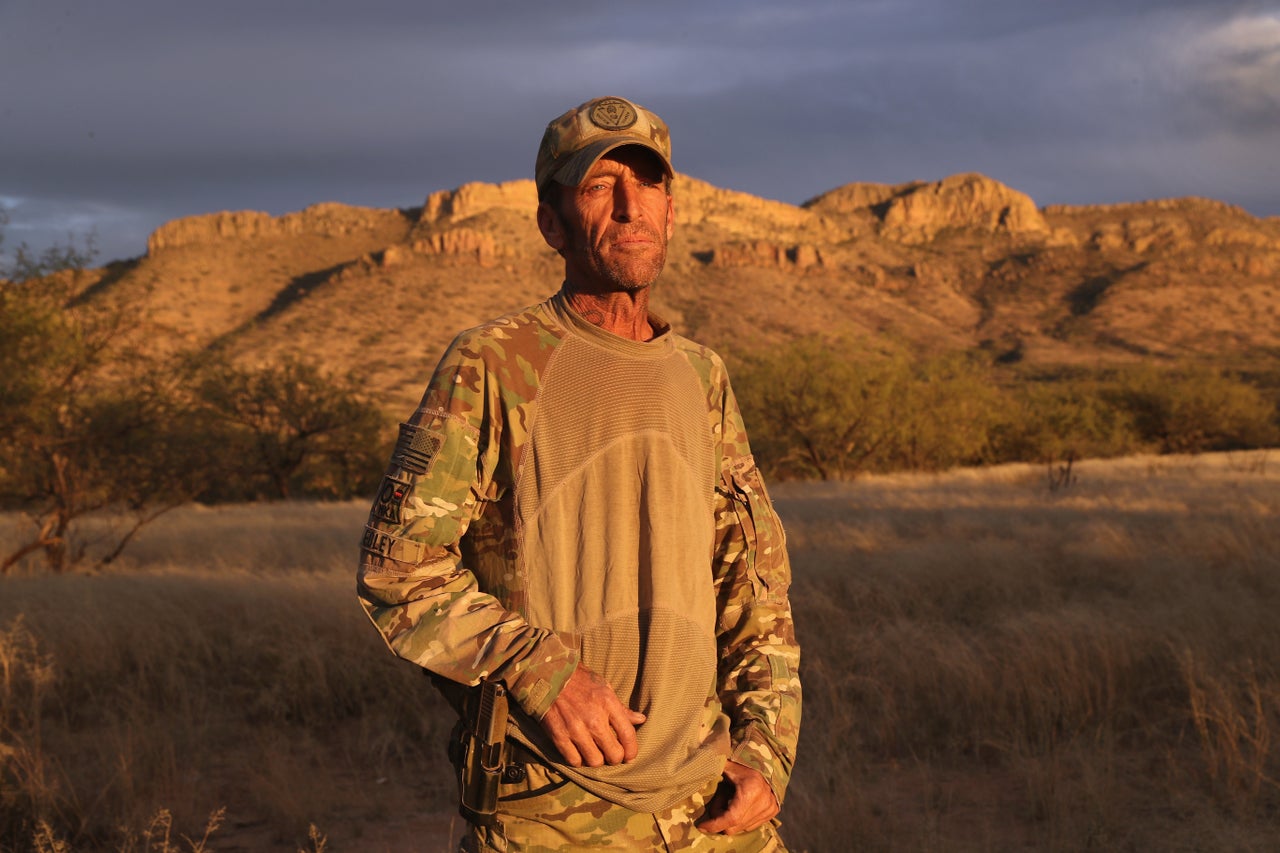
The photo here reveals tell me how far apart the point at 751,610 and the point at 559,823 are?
0.61 meters

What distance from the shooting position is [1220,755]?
4934mm

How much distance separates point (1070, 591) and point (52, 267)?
11159 millimetres

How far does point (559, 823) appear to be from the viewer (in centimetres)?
170

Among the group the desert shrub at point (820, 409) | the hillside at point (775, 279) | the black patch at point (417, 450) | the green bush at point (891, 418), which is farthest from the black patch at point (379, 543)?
the hillside at point (775, 279)

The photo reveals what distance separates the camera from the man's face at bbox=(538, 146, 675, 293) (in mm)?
1878

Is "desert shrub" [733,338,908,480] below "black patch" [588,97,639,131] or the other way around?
below

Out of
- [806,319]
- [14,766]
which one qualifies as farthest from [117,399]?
[806,319]

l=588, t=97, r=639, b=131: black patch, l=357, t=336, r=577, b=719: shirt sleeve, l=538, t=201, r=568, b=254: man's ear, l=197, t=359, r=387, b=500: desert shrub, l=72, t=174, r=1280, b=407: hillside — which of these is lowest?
l=197, t=359, r=387, b=500: desert shrub

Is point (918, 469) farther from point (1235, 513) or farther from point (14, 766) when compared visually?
point (14, 766)

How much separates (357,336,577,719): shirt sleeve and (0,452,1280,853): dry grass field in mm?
2340

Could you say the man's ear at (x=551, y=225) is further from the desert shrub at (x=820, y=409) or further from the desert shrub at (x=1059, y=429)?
the desert shrub at (x=1059, y=429)

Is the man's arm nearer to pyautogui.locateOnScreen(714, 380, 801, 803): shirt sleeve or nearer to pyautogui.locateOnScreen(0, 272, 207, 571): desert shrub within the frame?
pyautogui.locateOnScreen(714, 380, 801, 803): shirt sleeve

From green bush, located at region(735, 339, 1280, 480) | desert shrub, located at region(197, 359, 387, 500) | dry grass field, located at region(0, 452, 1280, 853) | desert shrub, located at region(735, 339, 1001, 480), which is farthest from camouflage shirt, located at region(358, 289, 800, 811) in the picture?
desert shrub, located at region(735, 339, 1001, 480)

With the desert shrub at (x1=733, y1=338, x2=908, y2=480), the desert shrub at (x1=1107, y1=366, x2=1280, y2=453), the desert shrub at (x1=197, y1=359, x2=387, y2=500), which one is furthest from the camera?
the desert shrub at (x1=1107, y1=366, x2=1280, y2=453)
